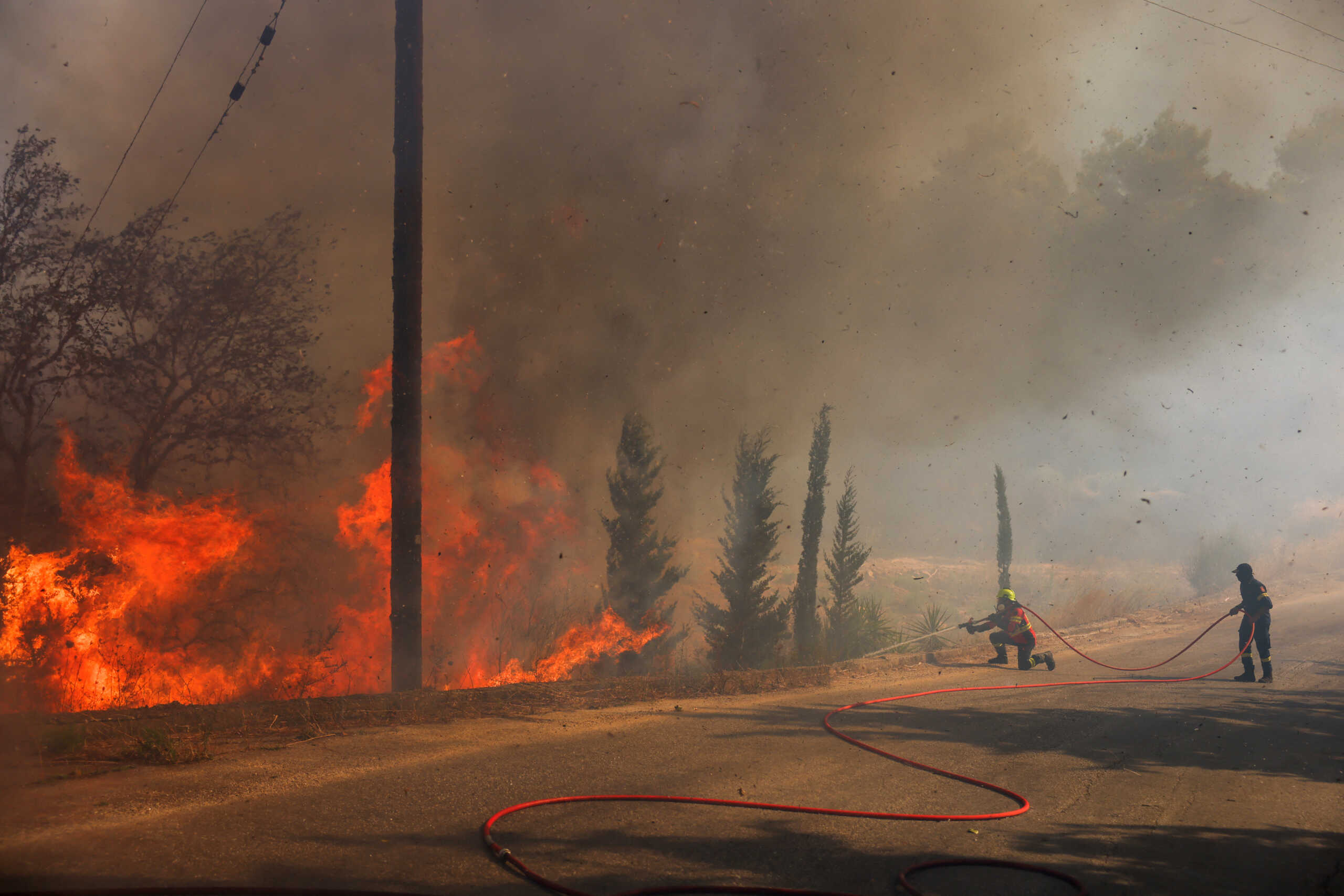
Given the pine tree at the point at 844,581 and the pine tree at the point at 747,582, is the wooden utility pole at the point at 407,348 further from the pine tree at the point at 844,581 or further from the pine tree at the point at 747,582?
the pine tree at the point at 844,581

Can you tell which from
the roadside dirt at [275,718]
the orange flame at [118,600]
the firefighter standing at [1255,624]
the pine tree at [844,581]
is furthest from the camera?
the pine tree at [844,581]

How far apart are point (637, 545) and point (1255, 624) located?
587 inches

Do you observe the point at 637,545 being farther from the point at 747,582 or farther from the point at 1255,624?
the point at 1255,624

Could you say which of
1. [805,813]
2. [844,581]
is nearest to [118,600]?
[805,813]

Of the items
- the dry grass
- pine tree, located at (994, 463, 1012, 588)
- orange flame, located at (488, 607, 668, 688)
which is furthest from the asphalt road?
pine tree, located at (994, 463, 1012, 588)

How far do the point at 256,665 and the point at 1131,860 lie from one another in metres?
13.6

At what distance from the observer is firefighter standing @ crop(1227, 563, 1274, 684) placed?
39.6 feet

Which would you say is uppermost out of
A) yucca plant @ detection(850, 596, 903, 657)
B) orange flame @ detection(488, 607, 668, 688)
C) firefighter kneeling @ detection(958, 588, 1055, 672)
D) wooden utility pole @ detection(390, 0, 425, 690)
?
wooden utility pole @ detection(390, 0, 425, 690)

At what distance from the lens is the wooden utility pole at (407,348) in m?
10.5

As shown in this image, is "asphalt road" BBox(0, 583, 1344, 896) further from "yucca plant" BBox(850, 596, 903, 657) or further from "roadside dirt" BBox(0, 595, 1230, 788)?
"yucca plant" BBox(850, 596, 903, 657)

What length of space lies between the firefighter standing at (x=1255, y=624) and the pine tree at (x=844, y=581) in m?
13.3

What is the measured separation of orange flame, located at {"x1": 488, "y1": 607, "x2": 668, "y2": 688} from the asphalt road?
4.00 meters

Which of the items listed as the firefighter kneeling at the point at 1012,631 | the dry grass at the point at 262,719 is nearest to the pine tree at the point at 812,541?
the firefighter kneeling at the point at 1012,631

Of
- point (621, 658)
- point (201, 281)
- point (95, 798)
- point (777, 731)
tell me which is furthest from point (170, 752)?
point (621, 658)
